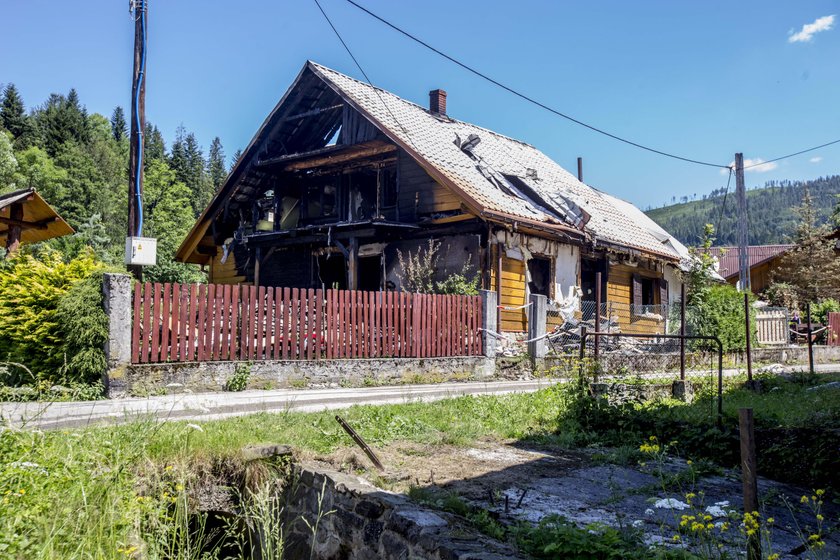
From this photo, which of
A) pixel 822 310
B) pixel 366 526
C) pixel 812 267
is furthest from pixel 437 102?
pixel 812 267

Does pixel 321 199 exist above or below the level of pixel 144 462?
above

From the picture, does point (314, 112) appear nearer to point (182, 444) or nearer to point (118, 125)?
point (182, 444)

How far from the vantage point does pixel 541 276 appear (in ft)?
62.2

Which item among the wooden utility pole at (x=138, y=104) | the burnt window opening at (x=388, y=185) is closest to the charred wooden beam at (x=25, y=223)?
the wooden utility pole at (x=138, y=104)

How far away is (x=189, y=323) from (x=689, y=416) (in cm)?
776

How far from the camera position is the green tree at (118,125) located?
99.0 m

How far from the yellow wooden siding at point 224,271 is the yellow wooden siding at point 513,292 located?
9.97m

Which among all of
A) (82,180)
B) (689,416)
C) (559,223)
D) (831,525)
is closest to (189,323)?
(689,416)

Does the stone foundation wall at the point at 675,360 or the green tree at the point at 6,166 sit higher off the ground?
the green tree at the point at 6,166

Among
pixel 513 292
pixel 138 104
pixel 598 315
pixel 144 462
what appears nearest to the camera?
pixel 144 462

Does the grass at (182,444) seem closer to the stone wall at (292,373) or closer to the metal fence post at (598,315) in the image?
the metal fence post at (598,315)

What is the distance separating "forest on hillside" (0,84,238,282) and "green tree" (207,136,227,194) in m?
7.81

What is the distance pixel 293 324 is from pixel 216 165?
94449 mm

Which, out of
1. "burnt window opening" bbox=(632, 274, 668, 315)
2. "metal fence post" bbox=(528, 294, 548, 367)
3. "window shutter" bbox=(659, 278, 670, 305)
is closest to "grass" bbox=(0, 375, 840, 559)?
"metal fence post" bbox=(528, 294, 548, 367)
